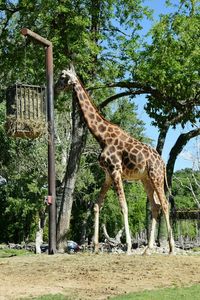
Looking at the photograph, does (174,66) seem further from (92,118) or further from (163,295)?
(163,295)

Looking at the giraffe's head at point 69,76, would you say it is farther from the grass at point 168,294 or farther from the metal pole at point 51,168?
the grass at point 168,294

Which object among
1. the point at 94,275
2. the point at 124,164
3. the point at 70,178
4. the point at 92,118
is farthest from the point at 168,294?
the point at 70,178

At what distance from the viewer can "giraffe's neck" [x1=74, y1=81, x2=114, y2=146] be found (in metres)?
13.1

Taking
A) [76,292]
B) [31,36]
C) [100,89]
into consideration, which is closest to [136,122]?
[100,89]

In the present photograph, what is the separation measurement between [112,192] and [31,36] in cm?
3261

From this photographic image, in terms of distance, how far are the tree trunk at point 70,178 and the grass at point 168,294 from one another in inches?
378

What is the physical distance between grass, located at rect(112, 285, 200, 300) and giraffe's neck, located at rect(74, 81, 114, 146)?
468 centimetres

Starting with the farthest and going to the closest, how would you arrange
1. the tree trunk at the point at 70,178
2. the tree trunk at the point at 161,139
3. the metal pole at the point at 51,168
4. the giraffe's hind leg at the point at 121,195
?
the tree trunk at the point at 161,139, the tree trunk at the point at 70,178, the metal pole at the point at 51,168, the giraffe's hind leg at the point at 121,195

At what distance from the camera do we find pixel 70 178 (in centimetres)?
1945

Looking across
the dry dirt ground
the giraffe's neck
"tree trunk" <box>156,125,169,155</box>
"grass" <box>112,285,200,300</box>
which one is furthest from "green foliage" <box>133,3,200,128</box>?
"grass" <box>112,285,200,300</box>

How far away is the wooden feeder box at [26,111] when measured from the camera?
13172 millimetres

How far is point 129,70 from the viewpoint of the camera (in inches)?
781

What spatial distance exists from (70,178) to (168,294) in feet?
36.0

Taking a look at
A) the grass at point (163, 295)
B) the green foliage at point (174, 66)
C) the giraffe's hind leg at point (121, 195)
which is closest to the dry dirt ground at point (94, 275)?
the grass at point (163, 295)
